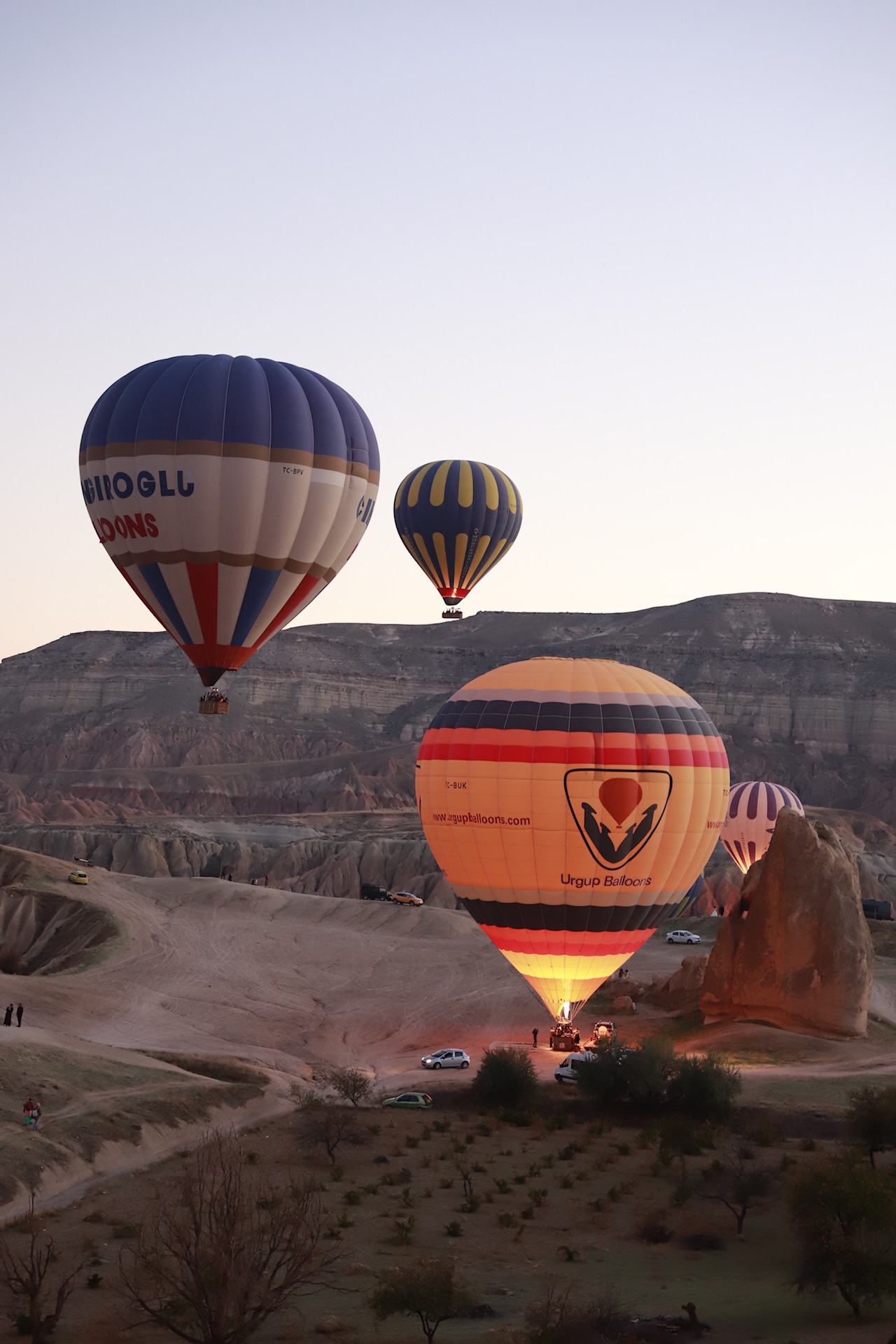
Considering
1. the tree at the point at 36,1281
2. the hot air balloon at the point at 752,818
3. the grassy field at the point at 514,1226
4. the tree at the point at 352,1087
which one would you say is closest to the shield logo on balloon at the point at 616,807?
the grassy field at the point at 514,1226

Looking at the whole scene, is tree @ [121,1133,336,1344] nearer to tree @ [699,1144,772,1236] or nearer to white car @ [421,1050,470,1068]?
tree @ [699,1144,772,1236]

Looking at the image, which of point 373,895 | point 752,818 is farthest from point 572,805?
point 373,895

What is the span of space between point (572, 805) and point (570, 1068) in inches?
289

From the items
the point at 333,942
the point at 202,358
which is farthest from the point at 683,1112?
the point at 333,942

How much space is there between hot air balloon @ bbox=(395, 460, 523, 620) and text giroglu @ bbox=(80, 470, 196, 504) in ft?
91.8

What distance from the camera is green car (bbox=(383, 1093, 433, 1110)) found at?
110ft

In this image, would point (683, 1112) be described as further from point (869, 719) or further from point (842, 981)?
point (869, 719)

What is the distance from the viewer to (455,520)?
62.1 meters

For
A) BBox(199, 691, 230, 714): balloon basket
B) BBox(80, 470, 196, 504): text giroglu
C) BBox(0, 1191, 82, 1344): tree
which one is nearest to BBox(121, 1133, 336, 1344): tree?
BBox(0, 1191, 82, 1344): tree

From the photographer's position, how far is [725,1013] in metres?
40.4

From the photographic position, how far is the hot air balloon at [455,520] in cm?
6219

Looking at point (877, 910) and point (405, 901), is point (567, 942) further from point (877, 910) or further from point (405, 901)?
point (877, 910)

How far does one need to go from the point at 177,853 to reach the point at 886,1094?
265 ft

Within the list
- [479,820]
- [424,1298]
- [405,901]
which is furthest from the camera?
[405,901]
